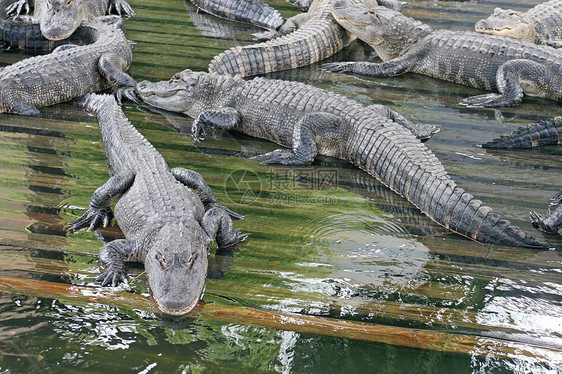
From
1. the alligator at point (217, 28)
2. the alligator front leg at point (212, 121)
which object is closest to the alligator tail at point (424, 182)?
the alligator front leg at point (212, 121)

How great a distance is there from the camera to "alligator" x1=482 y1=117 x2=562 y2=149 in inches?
207

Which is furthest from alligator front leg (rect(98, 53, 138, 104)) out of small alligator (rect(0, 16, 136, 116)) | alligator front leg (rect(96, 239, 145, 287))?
alligator front leg (rect(96, 239, 145, 287))

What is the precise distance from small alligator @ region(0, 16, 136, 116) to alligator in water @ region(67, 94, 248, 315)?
4.43 ft

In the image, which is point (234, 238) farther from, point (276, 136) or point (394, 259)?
point (276, 136)

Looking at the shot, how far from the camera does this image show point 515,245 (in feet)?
13.3

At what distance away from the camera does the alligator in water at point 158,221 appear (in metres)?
3.39

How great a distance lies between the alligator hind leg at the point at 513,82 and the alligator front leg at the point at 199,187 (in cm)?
286

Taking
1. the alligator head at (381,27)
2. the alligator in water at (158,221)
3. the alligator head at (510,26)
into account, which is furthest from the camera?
the alligator head at (510,26)

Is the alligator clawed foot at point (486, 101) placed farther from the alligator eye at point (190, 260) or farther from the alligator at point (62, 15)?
the alligator at point (62, 15)

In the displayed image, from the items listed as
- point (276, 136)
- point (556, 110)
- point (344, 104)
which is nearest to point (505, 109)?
point (556, 110)

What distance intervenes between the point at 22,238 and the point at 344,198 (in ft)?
7.01

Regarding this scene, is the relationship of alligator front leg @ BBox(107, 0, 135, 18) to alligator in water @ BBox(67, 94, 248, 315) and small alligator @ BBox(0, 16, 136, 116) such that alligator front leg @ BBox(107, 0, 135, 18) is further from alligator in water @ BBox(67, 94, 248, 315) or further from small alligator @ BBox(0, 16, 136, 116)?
alligator in water @ BBox(67, 94, 248, 315)

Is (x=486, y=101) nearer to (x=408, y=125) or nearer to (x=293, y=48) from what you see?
(x=408, y=125)

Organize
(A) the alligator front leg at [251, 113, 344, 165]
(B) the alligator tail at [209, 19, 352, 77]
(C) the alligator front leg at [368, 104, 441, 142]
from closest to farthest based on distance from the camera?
(A) the alligator front leg at [251, 113, 344, 165] < (C) the alligator front leg at [368, 104, 441, 142] < (B) the alligator tail at [209, 19, 352, 77]
